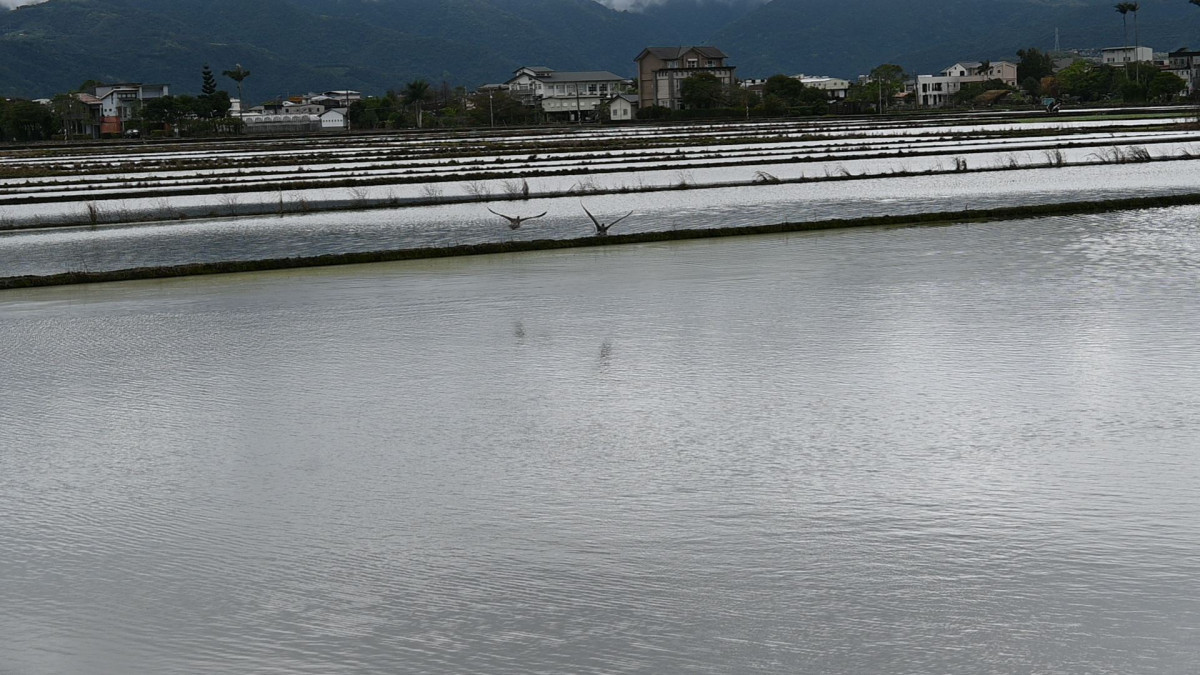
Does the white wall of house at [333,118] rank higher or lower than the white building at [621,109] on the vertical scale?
higher

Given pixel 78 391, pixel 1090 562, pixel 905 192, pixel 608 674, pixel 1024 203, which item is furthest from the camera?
pixel 905 192

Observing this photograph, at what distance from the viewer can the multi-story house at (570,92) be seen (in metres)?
92.1

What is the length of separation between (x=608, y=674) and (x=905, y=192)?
17959 millimetres

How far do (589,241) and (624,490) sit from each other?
30.8 feet

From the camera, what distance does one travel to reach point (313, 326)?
904cm

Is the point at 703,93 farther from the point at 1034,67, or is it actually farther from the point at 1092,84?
the point at 1034,67

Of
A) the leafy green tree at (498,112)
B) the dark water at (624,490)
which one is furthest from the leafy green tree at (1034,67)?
the dark water at (624,490)

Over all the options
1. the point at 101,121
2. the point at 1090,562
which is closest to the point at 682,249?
the point at 1090,562

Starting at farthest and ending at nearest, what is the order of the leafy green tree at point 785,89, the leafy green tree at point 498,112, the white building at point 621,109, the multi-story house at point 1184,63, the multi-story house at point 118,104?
the multi-story house at point 1184,63
the multi-story house at point 118,104
the white building at point 621,109
the leafy green tree at point 785,89
the leafy green tree at point 498,112

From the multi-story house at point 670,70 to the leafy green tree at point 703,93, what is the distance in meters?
6.98

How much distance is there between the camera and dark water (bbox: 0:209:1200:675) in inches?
138

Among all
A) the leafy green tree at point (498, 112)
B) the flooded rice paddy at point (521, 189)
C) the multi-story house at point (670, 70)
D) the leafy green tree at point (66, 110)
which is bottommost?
the flooded rice paddy at point (521, 189)

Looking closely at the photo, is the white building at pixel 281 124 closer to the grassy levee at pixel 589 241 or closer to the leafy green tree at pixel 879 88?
the leafy green tree at pixel 879 88

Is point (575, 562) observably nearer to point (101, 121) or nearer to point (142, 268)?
point (142, 268)
